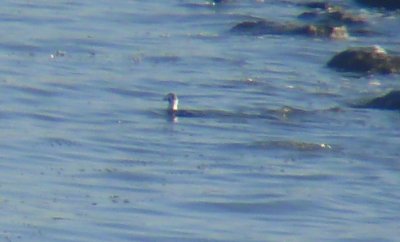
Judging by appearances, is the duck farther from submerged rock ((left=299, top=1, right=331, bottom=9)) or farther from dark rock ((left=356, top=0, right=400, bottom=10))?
dark rock ((left=356, top=0, right=400, bottom=10))

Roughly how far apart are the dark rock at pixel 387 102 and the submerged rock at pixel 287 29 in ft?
18.4

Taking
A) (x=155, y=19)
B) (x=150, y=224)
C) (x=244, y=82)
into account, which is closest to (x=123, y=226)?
(x=150, y=224)

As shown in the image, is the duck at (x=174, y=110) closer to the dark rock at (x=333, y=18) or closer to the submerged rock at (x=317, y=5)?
the dark rock at (x=333, y=18)

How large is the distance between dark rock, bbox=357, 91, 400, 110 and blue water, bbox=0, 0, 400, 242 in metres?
0.28

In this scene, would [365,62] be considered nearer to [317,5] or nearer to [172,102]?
[172,102]

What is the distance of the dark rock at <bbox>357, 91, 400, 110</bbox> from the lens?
19.2 metres

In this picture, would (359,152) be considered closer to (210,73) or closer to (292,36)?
(210,73)

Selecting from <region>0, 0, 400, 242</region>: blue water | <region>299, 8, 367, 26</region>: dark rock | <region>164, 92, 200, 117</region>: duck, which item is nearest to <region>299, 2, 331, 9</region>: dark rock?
<region>299, 8, 367, 26</region>: dark rock

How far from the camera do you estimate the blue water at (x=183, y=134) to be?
13.2 meters

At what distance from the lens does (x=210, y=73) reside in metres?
21.5

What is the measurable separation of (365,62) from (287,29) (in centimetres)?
314

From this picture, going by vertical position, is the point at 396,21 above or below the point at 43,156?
below

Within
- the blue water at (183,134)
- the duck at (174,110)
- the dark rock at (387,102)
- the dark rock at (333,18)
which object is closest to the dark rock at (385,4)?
the dark rock at (333,18)

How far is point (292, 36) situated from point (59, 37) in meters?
3.50
